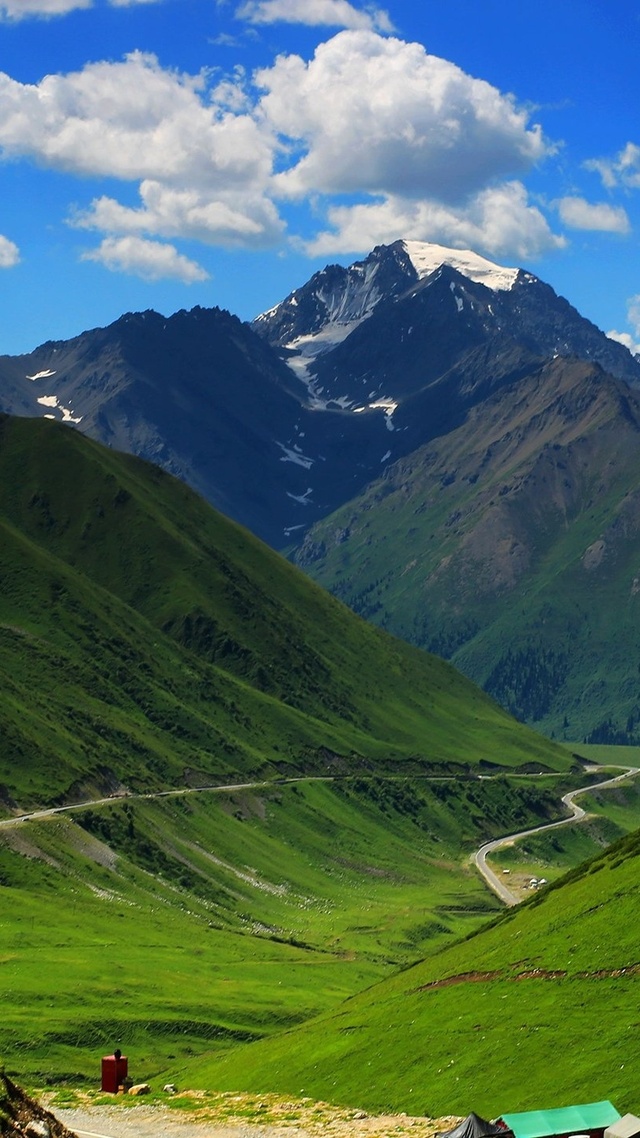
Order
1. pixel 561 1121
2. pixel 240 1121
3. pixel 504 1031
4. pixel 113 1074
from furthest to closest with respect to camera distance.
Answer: pixel 113 1074 < pixel 240 1121 < pixel 504 1031 < pixel 561 1121

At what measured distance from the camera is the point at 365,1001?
12788 centimetres

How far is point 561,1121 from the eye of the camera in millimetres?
72000

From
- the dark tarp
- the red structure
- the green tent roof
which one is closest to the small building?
the green tent roof

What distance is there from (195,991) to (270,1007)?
8261mm

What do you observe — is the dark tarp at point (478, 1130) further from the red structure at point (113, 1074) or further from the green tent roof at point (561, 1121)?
the red structure at point (113, 1074)

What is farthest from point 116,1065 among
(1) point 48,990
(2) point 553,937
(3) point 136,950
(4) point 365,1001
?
(3) point 136,950

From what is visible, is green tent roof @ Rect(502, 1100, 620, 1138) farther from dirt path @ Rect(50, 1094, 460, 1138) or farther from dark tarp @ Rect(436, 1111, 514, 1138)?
dirt path @ Rect(50, 1094, 460, 1138)

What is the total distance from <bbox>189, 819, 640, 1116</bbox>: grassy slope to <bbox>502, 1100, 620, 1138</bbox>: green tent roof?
3.94 m

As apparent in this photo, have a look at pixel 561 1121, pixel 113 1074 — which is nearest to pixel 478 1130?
pixel 561 1121

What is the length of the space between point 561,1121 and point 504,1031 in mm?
19626

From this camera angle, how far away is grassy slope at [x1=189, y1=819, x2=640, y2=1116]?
8344 cm

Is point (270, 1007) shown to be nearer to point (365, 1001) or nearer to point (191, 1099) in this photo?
point (365, 1001)

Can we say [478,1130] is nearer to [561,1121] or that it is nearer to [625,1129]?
[561,1121]

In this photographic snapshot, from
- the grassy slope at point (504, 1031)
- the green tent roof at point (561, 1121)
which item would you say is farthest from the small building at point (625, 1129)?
the grassy slope at point (504, 1031)
